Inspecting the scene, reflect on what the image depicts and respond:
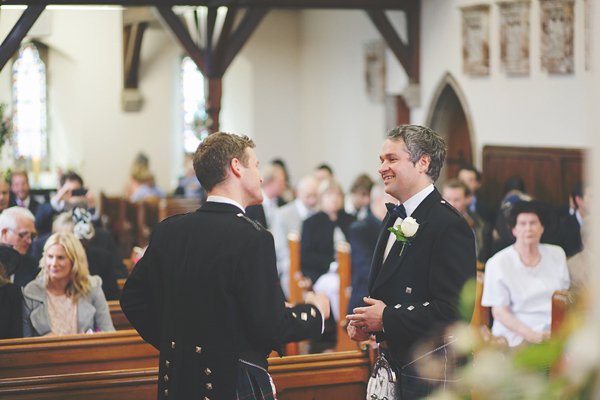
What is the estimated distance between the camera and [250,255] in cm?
233

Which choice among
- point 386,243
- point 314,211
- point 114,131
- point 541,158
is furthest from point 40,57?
point 386,243

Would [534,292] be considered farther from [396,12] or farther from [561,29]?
[396,12]

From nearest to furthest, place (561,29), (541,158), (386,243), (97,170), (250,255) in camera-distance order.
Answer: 1. (250,255)
2. (386,243)
3. (561,29)
4. (541,158)
5. (97,170)

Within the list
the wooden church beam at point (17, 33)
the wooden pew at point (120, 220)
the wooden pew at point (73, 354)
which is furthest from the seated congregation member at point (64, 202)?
the wooden pew at point (120, 220)

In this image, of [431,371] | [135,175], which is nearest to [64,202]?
[431,371]

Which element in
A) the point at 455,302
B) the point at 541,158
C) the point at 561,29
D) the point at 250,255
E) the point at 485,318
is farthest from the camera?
the point at 541,158

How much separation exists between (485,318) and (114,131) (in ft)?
32.6

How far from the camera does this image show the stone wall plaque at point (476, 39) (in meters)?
8.79

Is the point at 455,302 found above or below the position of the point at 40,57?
below

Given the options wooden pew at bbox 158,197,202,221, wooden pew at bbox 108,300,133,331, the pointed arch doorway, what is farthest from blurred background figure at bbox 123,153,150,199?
wooden pew at bbox 108,300,133,331

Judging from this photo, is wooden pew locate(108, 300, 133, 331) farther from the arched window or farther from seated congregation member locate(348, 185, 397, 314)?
the arched window

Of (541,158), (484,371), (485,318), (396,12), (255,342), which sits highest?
(396,12)

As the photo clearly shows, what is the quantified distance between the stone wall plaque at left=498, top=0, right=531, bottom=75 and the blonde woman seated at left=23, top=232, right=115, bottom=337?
5.43 metres

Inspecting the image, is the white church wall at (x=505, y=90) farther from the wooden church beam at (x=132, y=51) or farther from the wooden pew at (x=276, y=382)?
the wooden church beam at (x=132, y=51)
